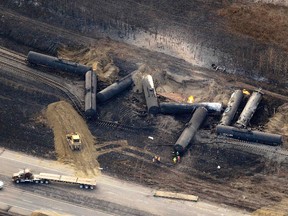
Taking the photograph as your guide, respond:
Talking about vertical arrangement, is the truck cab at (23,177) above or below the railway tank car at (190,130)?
below

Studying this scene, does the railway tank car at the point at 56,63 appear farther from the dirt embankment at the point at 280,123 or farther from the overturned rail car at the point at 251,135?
the dirt embankment at the point at 280,123

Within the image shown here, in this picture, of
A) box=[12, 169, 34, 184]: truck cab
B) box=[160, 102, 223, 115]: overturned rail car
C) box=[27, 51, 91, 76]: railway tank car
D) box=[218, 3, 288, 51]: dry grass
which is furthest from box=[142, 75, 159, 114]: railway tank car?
box=[12, 169, 34, 184]: truck cab

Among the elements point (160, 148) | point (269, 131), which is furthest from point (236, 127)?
point (160, 148)

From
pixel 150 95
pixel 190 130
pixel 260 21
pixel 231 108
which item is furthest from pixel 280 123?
pixel 260 21

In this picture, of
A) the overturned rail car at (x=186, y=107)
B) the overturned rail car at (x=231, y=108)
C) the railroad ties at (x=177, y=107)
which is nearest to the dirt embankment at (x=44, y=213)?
the railroad ties at (x=177, y=107)

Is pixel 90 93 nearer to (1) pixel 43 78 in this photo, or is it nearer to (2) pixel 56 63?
(2) pixel 56 63

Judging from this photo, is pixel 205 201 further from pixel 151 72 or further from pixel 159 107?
pixel 151 72
